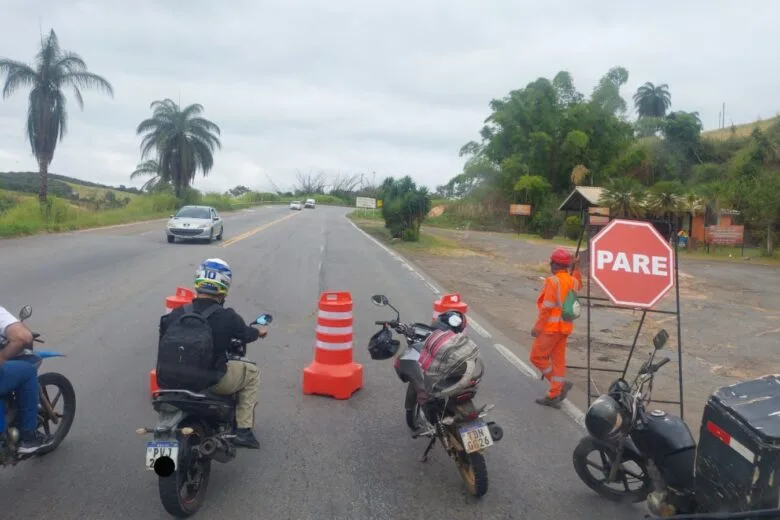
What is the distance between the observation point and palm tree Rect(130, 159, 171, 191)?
64562 millimetres

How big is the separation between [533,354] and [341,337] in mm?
1980

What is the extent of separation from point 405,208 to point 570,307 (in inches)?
1099

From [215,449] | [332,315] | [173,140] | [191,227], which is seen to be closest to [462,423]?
[215,449]

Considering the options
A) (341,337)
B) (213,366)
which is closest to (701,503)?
(213,366)

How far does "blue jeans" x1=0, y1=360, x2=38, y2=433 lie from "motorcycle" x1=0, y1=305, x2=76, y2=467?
0.15 feet

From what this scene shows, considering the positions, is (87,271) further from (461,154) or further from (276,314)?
(461,154)

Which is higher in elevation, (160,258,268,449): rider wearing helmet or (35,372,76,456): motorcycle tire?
(160,258,268,449): rider wearing helmet

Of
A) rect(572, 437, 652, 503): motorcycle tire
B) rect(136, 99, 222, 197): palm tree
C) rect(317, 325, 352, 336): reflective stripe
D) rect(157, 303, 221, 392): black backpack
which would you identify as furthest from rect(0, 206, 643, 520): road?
rect(136, 99, 222, 197): palm tree

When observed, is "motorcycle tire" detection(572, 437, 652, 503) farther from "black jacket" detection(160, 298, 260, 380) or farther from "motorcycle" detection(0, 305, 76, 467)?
"motorcycle" detection(0, 305, 76, 467)

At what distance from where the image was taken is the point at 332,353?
281 inches

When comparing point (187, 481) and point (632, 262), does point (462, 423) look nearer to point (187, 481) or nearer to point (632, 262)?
point (187, 481)

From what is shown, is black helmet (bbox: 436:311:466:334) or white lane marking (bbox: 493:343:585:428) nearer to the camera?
black helmet (bbox: 436:311:466:334)

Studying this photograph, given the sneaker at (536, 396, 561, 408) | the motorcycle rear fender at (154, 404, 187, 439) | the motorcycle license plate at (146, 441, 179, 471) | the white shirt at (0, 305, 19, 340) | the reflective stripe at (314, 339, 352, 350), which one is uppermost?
the white shirt at (0, 305, 19, 340)

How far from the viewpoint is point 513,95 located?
187 ft
